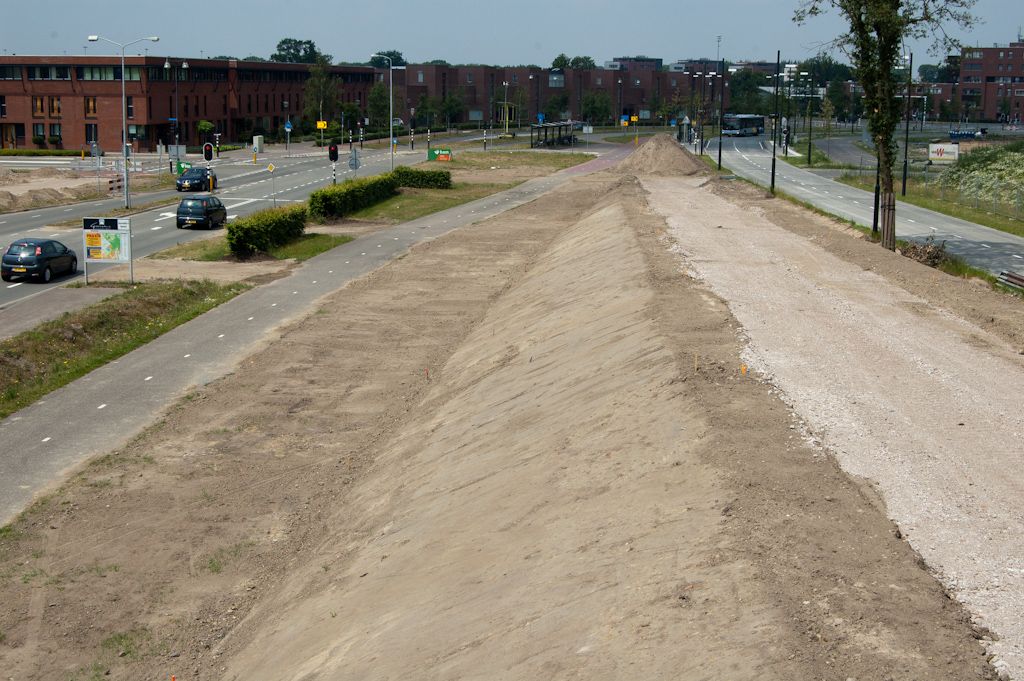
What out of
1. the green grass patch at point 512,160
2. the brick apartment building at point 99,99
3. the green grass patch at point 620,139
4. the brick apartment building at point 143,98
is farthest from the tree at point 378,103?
the green grass patch at point 512,160

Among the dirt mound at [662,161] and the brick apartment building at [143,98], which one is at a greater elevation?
the brick apartment building at [143,98]

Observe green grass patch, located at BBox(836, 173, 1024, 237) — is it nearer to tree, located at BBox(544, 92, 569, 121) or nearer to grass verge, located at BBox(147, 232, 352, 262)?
grass verge, located at BBox(147, 232, 352, 262)

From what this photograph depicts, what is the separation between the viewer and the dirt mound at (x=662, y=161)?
2621 inches

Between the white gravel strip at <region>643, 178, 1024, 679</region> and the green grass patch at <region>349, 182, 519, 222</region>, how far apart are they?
2683 cm

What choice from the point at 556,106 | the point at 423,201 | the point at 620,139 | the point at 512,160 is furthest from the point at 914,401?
the point at 556,106

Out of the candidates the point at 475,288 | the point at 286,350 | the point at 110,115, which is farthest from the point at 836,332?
the point at 110,115

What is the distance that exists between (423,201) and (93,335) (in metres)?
31.4

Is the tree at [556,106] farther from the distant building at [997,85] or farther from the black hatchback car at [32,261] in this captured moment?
the black hatchback car at [32,261]

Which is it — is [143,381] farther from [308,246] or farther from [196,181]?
[196,181]

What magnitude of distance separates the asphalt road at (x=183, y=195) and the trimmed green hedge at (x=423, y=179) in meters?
6.25

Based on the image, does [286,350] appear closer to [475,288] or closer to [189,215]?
[475,288]

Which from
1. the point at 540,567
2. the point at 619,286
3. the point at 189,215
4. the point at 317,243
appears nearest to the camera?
the point at 540,567

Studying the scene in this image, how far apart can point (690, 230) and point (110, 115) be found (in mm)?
74235

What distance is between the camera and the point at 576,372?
1636cm
